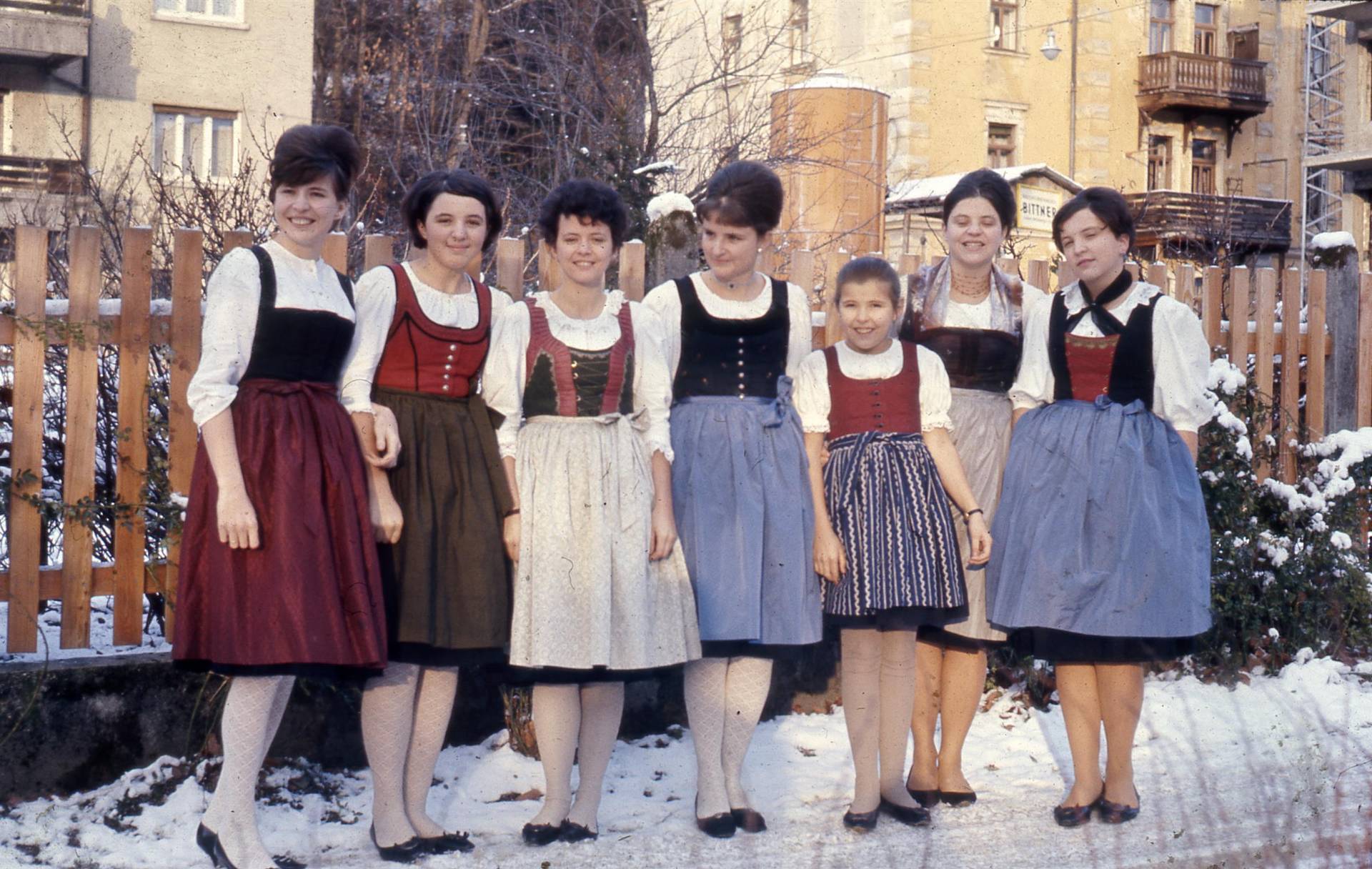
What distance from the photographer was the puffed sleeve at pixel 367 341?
3.62 m

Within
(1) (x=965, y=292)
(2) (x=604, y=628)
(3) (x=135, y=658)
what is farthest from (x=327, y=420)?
(1) (x=965, y=292)

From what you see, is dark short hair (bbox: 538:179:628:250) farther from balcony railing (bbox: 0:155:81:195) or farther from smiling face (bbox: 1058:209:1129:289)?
balcony railing (bbox: 0:155:81:195)

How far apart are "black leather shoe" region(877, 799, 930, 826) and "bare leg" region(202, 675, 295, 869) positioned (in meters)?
1.76

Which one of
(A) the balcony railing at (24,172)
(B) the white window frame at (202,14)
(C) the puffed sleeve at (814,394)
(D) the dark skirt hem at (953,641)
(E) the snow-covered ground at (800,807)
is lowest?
(E) the snow-covered ground at (800,807)

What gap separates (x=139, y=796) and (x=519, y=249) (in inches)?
82.8

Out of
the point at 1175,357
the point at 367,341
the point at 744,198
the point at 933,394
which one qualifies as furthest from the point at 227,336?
the point at 1175,357

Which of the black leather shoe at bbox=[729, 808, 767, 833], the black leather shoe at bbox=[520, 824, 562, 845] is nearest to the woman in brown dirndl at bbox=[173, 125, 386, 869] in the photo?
the black leather shoe at bbox=[520, 824, 562, 845]

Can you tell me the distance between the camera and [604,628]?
12.1ft

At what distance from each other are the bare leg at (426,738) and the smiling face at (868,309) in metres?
1.50

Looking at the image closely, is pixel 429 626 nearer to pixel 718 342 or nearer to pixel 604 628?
pixel 604 628

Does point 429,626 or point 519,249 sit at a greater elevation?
point 519,249

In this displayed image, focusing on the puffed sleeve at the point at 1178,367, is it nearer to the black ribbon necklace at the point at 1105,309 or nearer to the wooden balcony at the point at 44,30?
the black ribbon necklace at the point at 1105,309

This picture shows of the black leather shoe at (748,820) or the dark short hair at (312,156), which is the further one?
the black leather shoe at (748,820)

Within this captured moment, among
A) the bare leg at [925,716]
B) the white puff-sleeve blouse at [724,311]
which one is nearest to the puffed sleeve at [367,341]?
the white puff-sleeve blouse at [724,311]
